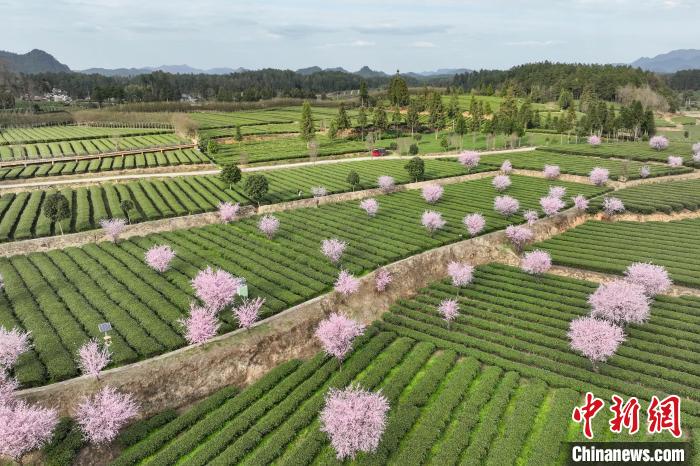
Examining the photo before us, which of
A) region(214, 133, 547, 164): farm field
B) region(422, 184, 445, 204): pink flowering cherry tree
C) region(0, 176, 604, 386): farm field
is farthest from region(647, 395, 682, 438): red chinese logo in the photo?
region(214, 133, 547, 164): farm field

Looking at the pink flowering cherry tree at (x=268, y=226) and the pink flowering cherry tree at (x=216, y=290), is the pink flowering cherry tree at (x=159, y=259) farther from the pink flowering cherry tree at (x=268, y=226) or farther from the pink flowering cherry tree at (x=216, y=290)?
the pink flowering cherry tree at (x=268, y=226)

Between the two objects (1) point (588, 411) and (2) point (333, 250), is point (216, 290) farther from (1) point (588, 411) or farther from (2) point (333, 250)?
(1) point (588, 411)

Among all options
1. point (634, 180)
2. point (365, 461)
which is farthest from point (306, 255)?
point (634, 180)

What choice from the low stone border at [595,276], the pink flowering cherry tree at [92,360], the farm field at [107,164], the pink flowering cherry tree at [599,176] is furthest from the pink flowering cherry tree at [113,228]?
the pink flowering cherry tree at [599,176]

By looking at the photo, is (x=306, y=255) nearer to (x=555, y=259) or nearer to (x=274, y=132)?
(x=555, y=259)

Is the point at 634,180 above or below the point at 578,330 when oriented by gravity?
above

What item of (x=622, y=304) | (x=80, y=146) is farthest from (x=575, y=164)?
(x=80, y=146)
